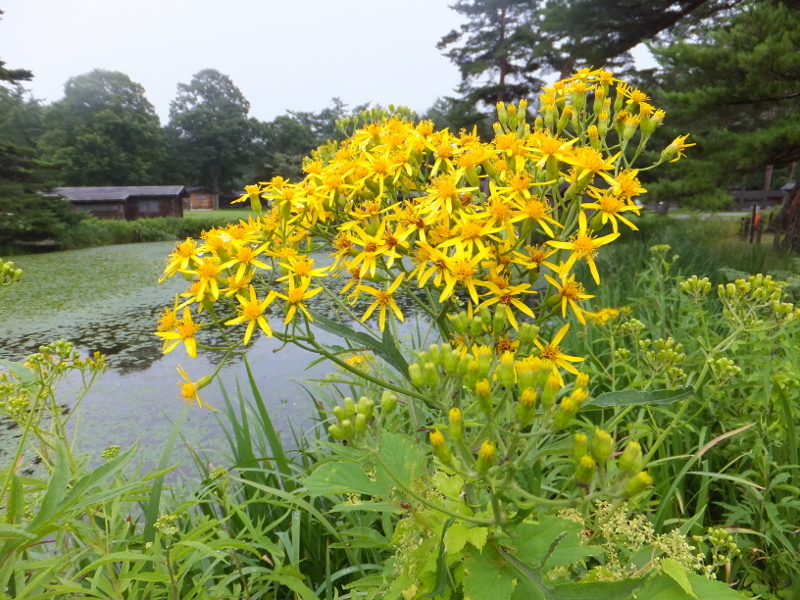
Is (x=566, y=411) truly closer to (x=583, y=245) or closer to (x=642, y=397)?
(x=642, y=397)

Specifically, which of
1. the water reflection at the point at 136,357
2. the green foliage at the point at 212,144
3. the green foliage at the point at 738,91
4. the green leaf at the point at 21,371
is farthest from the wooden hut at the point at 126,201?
the green leaf at the point at 21,371

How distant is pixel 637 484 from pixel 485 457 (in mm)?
241

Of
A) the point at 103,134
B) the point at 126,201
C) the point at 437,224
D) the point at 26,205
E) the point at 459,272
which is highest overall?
the point at 103,134

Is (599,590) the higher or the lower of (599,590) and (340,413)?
the lower

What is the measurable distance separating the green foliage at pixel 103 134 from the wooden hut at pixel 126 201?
9.07m

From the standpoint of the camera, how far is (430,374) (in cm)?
94

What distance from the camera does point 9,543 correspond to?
0.96 m

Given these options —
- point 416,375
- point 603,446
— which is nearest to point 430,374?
point 416,375

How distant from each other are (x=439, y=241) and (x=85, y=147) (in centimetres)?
4808

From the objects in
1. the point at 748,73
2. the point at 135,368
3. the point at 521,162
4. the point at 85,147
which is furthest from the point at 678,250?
the point at 85,147

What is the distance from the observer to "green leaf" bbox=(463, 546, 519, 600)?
810mm

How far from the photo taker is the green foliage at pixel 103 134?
124 feet

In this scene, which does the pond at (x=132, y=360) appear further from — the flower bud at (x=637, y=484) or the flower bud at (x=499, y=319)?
the flower bud at (x=637, y=484)

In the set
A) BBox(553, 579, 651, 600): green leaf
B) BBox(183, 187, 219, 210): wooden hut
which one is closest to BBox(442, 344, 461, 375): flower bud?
BBox(553, 579, 651, 600): green leaf
